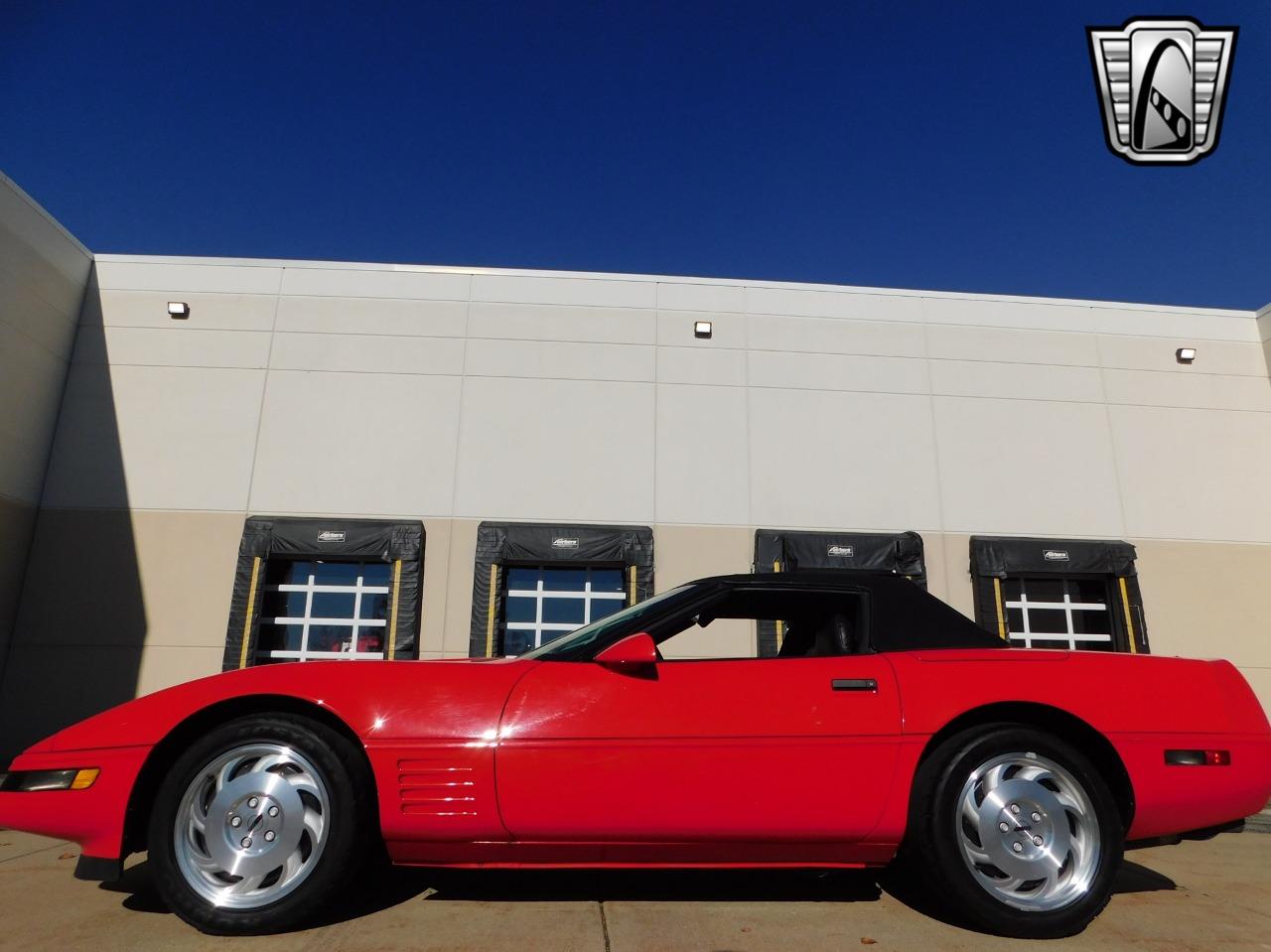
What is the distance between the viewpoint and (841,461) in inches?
356

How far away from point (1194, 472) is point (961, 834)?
9.07m

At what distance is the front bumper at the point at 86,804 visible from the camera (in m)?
2.43

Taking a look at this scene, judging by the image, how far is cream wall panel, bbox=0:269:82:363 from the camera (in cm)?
794

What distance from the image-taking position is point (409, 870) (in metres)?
3.22

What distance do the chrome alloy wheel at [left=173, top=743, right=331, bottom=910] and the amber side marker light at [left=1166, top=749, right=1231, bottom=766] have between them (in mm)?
2869

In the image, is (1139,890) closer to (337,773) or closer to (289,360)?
(337,773)

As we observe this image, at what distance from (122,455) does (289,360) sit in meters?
2.11

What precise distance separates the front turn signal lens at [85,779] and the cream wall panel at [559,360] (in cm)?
693

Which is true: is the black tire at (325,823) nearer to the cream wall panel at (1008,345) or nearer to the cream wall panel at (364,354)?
the cream wall panel at (364,354)

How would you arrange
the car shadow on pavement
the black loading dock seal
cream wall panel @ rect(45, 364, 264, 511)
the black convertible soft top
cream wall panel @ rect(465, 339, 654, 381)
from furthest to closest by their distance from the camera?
1. cream wall panel @ rect(465, 339, 654, 381)
2. cream wall panel @ rect(45, 364, 264, 511)
3. the black loading dock seal
4. the black convertible soft top
5. the car shadow on pavement

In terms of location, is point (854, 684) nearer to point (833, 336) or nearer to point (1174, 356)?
point (833, 336)

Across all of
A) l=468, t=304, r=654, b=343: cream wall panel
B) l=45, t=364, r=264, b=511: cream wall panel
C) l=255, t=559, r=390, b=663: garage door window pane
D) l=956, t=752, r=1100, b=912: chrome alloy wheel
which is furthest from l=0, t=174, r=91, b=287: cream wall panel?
l=956, t=752, r=1100, b=912: chrome alloy wheel

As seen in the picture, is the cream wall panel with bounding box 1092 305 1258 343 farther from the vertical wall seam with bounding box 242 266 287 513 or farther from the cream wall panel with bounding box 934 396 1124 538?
the vertical wall seam with bounding box 242 266 287 513

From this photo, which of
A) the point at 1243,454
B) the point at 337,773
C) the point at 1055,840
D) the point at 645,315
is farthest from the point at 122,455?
the point at 1243,454
